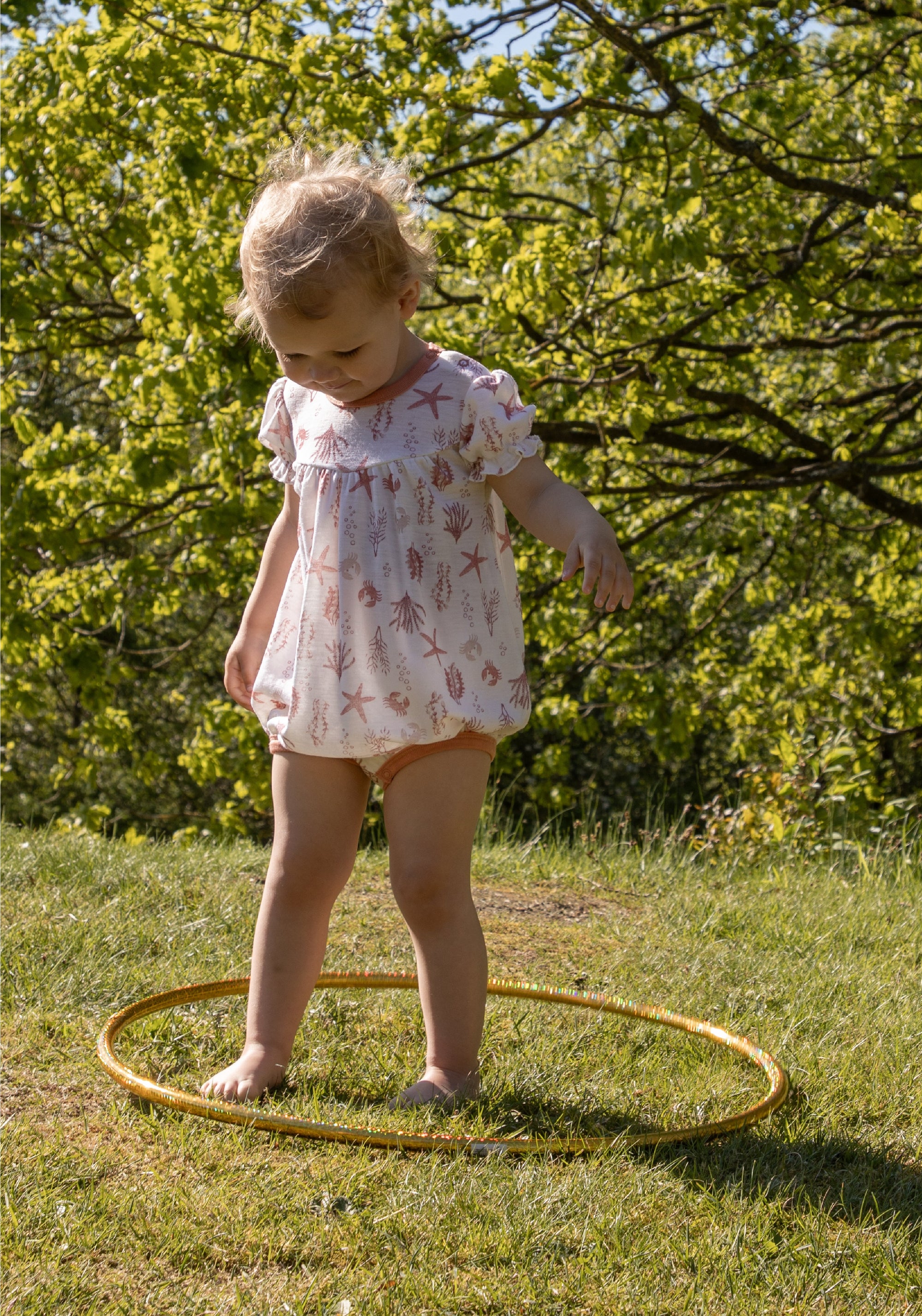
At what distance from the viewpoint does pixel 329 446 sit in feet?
8.21

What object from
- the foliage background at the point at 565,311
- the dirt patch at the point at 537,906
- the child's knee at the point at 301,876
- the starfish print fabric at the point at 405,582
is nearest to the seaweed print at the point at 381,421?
the starfish print fabric at the point at 405,582

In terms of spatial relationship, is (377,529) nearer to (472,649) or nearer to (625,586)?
(472,649)

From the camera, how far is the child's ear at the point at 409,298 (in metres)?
2.43

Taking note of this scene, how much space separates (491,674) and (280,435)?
0.70 meters

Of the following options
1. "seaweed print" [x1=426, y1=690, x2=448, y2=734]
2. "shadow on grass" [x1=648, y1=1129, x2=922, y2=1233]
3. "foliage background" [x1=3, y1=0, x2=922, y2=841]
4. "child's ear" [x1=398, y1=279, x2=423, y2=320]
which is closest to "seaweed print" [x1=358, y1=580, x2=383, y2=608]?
→ "seaweed print" [x1=426, y1=690, x2=448, y2=734]

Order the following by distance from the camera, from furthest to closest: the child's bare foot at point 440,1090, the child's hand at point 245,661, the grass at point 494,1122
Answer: the child's hand at point 245,661, the child's bare foot at point 440,1090, the grass at point 494,1122

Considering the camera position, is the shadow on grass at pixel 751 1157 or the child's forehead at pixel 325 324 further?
the child's forehead at pixel 325 324

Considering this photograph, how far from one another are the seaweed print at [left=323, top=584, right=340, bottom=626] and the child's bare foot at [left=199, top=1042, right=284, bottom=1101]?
31.8 inches

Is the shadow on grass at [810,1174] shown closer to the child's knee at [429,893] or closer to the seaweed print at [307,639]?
the child's knee at [429,893]

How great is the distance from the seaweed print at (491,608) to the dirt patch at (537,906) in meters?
1.48

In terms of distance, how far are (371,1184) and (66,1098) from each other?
2.15ft

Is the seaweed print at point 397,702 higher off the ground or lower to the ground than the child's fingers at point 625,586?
lower

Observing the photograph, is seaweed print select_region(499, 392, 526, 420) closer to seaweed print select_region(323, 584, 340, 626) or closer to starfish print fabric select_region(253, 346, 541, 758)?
starfish print fabric select_region(253, 346, 541, 758)

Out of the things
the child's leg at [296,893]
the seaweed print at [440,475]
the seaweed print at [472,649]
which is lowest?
the child's leg at [296,893]
